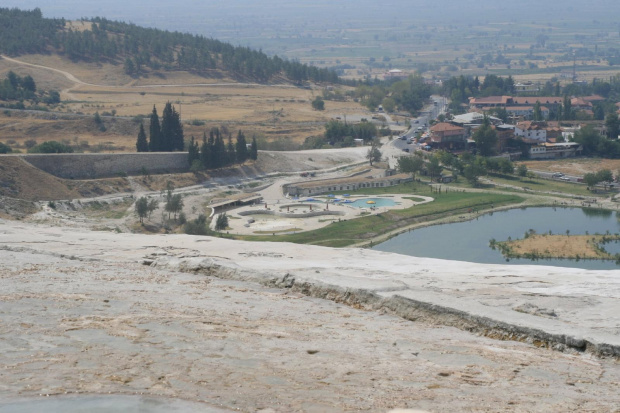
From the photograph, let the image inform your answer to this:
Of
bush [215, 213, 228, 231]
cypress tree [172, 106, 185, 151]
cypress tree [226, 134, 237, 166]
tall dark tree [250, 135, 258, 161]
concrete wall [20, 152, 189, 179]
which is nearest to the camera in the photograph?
bush [215, 213, 228, 231]

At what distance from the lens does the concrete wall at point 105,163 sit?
4391 centimetres

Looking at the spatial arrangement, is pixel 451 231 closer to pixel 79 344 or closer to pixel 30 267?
pixel 30 267

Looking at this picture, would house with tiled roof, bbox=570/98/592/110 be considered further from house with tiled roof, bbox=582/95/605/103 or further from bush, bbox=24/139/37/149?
bush, bbox=24/139/37/149

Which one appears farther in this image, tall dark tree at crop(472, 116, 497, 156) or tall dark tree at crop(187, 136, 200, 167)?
tall dark tree at crop(472, 116, 497, 156)

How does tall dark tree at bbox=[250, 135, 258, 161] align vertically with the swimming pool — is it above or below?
above

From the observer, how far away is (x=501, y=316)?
382 inches

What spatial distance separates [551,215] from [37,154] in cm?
2672

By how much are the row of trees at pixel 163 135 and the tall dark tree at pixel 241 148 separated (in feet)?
11.4

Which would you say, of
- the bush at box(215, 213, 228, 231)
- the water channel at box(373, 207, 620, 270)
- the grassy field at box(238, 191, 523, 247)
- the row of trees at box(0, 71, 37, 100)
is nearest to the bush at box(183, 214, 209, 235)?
the bush at box(215, 213, 228, 231)

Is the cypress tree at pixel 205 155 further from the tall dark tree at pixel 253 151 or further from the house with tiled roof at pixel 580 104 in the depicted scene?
the house with tiled roof at pixel 580 104

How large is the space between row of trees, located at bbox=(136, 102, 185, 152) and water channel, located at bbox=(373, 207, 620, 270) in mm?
17509

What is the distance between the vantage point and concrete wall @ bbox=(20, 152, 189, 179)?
4391 cm

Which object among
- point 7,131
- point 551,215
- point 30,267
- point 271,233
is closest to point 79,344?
point 30,267

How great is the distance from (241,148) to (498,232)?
1760cm
